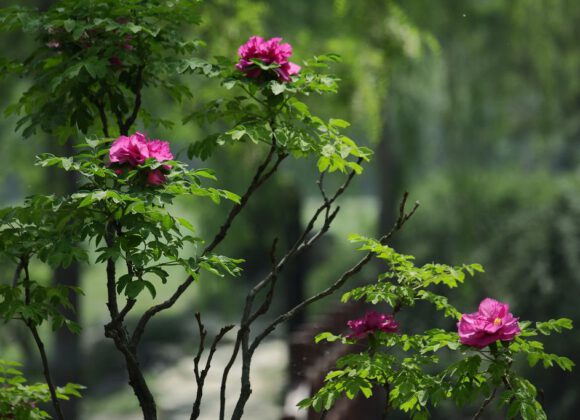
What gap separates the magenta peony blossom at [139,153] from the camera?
3059 millimetres

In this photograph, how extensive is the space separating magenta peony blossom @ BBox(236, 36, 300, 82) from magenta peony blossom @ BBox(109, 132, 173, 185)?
0.55 metres

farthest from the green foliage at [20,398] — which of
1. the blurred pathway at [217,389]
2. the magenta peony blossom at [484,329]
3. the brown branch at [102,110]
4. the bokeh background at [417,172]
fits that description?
the blurred pathway at [217,389]

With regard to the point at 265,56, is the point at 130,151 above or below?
below

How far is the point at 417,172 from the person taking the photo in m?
17.1

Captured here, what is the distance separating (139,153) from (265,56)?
2.16ft

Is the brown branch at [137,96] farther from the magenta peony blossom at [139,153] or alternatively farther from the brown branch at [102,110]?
the magenta peony blossom at [139,153]

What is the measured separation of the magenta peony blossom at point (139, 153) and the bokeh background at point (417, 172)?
6295mm

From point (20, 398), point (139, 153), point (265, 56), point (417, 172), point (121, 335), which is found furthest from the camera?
point (417, 172)

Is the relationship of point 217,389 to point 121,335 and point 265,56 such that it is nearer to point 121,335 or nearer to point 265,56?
point 121,335

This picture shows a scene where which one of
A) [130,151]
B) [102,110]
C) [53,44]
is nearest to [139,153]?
[130,151]

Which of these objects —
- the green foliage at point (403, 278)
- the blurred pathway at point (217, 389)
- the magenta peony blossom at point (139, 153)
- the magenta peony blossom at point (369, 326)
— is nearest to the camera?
the magenta peony blossom at point (139, 153)

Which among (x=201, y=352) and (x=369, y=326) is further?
(x=369, y=326)

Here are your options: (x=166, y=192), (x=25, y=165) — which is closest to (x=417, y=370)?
(x=166, y=192)

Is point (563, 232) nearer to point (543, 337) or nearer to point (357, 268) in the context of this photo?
point (543, 337)
